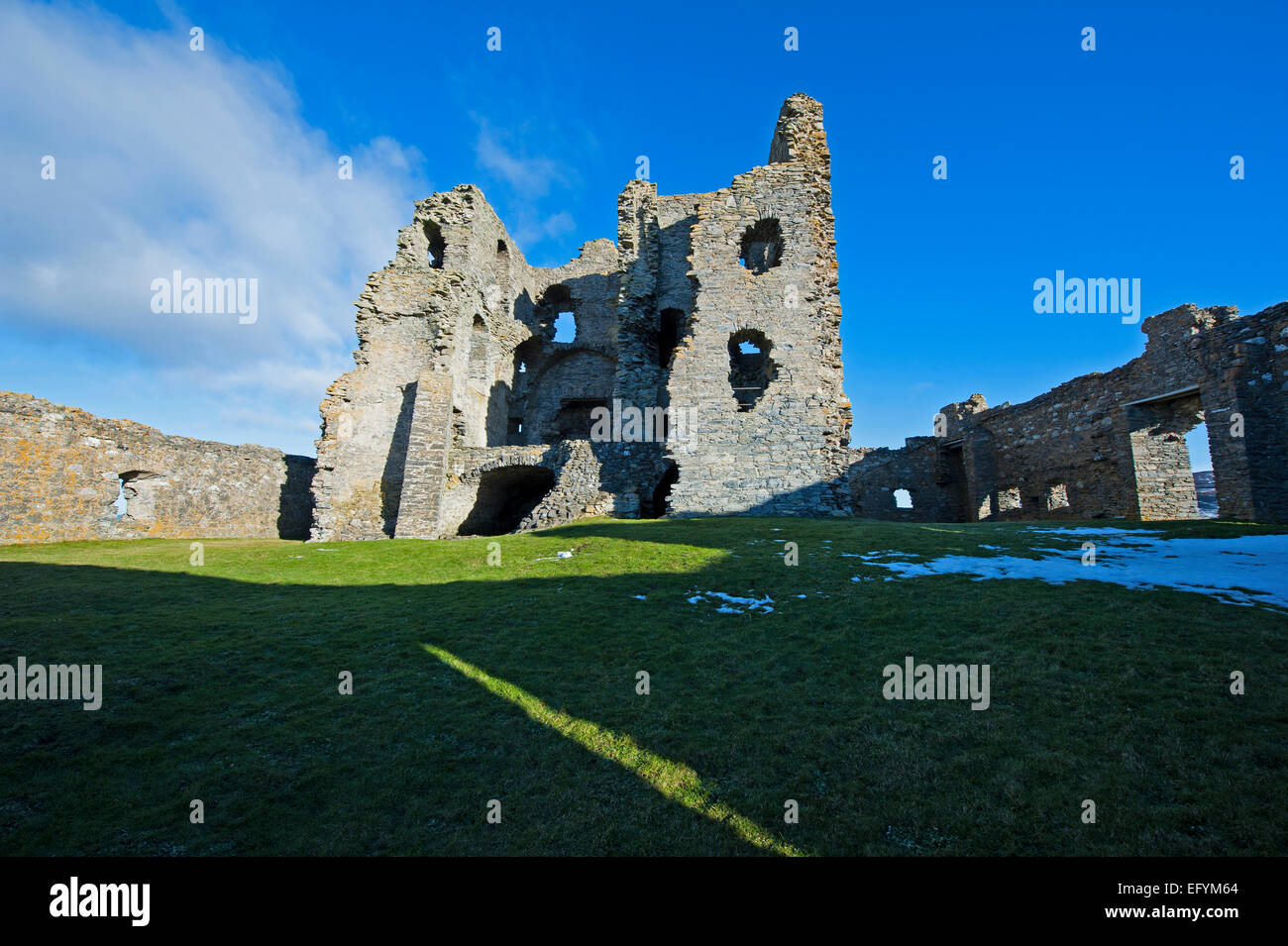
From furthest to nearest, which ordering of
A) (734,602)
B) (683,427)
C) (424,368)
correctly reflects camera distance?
1. (424,368)
2. (683,427)
3. (734,602)

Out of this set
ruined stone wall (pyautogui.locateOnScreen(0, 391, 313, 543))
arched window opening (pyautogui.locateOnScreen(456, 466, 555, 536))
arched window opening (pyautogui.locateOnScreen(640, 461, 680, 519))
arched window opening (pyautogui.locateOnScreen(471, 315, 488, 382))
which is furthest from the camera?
arched window opening (pyautogui.locateOnScreen(471, 315, 488, 382))

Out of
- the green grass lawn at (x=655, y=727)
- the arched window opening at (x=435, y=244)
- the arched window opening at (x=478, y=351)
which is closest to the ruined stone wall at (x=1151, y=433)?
the green grass lawn at (x=655, y=727)

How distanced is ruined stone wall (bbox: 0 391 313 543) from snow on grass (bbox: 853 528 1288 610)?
79.6ft

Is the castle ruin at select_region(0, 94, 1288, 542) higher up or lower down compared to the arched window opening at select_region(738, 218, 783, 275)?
lower down

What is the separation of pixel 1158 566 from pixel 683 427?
13.1 meters

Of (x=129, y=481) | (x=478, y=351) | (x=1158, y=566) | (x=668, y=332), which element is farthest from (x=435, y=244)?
(x=1158, y=566)

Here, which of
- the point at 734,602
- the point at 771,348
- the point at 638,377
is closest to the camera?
the point at 734,602

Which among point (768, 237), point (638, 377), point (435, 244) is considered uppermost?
point (435, 244)

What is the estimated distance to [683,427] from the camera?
19.0 meters

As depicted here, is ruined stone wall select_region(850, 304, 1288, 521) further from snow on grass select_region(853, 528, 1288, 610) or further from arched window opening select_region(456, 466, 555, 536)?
arched window opening select_region(456, 466, 555, 536)

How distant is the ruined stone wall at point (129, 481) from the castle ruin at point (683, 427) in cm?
7

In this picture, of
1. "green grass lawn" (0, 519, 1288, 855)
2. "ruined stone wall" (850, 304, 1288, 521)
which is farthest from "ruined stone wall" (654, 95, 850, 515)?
"ruined stone wall" (850, 304, 1288, 521)

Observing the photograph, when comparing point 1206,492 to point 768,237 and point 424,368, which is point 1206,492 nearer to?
point 768,237

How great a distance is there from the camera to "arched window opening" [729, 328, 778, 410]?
65.5 ft
